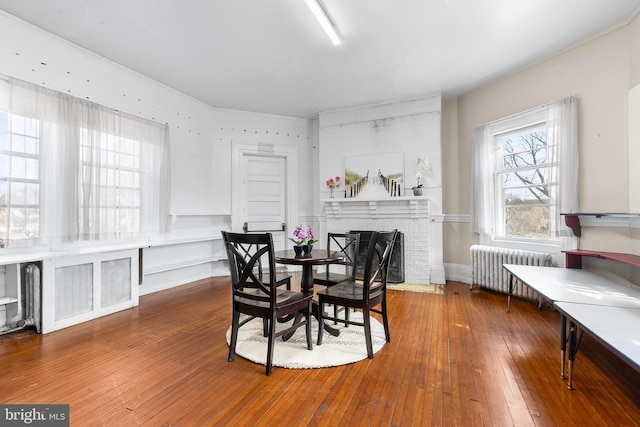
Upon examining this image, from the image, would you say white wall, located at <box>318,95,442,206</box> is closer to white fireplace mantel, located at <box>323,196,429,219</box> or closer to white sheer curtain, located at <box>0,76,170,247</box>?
white fireplace mantel, located at <box>323,196,429,219</box>

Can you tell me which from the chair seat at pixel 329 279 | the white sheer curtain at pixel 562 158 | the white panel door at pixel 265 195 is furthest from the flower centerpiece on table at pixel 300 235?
the white sheer curtain at pixel 562 158

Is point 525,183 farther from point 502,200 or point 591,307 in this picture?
point 591,307

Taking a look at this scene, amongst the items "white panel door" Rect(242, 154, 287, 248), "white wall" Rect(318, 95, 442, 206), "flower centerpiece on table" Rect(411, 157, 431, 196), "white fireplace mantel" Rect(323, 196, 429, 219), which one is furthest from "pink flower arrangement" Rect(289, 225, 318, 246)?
"white panel door" Rect(242, 154, 287, 248)

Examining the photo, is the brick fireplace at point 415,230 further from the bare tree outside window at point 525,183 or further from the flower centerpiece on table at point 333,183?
the bare tree outside window at point 525,183

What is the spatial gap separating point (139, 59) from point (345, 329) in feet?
12.8

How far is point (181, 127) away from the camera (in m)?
4.53

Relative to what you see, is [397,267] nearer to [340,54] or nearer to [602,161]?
[602,161]

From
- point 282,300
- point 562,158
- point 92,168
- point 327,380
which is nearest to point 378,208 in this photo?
point 562,158

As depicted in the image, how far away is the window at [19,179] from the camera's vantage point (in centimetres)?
269

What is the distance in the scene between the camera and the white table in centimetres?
147

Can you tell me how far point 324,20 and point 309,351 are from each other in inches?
116

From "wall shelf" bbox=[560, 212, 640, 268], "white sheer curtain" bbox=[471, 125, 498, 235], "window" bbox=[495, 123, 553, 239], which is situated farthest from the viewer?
"white sheer curtain" bbox=[471, 125, 498, 235]

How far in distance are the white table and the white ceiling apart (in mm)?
2484

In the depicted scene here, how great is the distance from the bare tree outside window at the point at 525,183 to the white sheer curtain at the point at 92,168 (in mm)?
4870
